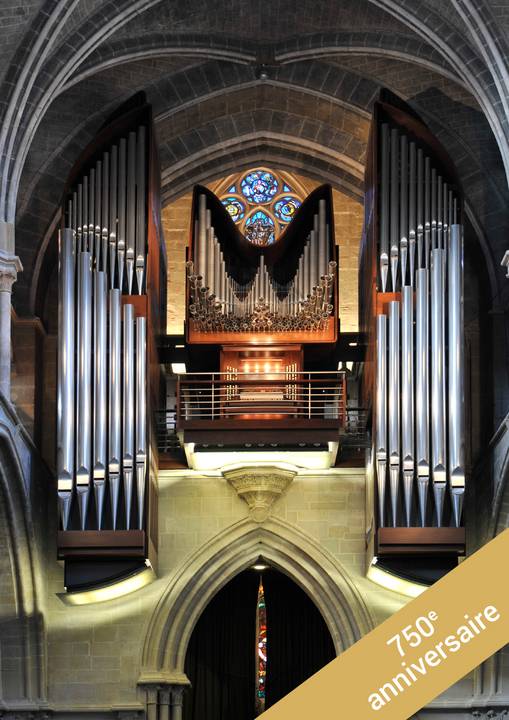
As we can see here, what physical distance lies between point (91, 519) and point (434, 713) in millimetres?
5326

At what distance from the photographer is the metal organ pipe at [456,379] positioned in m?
20.9

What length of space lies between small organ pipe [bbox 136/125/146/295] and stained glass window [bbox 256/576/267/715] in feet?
19.3

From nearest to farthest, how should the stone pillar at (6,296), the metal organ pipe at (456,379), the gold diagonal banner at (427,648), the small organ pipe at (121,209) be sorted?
the gold diagonal banner at (427,648) < the stone pillar at (6,296) < the metal organ pipe at (456,379) < the small organ pipe at (121,209)

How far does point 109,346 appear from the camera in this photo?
2172 cm

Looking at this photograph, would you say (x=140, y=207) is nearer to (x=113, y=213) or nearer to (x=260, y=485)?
(x=113, y=213)

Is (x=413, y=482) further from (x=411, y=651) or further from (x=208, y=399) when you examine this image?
(x=411, y=651)

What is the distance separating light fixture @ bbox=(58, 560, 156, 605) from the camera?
21953 mm

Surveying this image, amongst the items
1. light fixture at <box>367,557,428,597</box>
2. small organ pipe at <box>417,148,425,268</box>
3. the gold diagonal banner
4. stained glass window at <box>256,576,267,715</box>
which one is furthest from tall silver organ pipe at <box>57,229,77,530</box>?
the gold diagonal banner

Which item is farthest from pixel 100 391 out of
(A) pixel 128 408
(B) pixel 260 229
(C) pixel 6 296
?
(B) pixel 260 229

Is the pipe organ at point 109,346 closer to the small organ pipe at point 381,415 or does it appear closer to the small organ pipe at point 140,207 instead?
the small organ pipe at point 140,207

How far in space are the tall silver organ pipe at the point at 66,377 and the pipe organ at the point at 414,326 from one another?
12.4 feet

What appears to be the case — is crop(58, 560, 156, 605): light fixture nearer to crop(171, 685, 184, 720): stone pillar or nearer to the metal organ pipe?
crop(171, 685, 184, 720): stone pillar

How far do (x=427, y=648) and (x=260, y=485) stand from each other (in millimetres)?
11816

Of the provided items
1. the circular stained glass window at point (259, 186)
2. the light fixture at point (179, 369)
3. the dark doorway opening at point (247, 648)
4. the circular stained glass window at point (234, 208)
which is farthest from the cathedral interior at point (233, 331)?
the circular stained glass window at point (259, 186)
